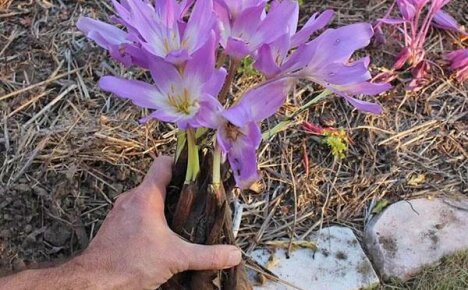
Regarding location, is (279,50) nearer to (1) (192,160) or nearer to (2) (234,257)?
(1) (192,160)

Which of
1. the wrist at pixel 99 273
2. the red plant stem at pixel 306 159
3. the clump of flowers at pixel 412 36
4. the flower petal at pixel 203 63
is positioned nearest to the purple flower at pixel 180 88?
the flower petal at pixel 203 63

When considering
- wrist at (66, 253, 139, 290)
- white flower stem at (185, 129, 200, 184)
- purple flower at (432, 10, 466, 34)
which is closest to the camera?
white flower stem at (185, 129, 200, 184)

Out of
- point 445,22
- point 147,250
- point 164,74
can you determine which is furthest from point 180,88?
point 445,22

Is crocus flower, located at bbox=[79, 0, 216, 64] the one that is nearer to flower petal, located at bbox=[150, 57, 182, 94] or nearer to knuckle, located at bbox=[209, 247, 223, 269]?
flower petal, located at bbox=[150, 57, 182, 94]

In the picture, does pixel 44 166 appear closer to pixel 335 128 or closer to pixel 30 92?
pixel 30 92

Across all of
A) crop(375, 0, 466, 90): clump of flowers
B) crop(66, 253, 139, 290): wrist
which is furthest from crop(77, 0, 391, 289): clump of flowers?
crop(375, 0, 466, 90): clump of flowers

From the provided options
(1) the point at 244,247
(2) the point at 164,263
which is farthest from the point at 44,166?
(2) the point at 164,263
